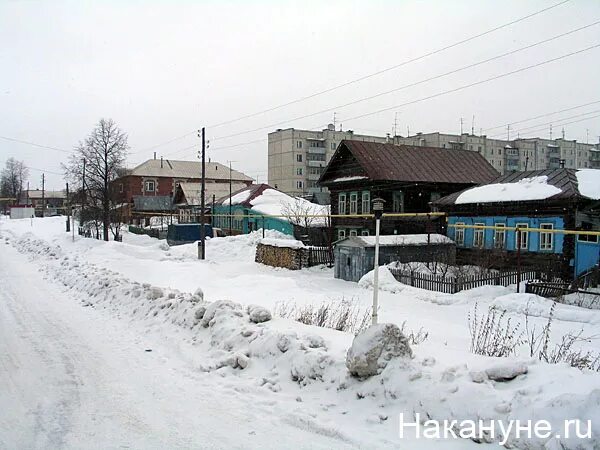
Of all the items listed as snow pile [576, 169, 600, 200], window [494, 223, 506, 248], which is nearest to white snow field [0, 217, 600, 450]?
snow pile [576, 169, 600, 200]

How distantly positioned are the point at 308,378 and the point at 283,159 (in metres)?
81.0

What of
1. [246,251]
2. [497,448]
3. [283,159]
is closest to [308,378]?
[497,448]

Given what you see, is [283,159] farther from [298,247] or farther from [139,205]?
[298,247]

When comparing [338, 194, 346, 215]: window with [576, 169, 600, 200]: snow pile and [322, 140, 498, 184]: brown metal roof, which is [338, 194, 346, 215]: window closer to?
[322, 140, 498, 184]: brown metal roof

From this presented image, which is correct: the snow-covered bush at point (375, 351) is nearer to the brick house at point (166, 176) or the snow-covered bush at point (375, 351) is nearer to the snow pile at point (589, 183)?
the snow pile at point (589, 183)

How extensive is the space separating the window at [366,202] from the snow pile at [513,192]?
21.3 ft

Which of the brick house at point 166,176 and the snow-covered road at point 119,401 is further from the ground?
the brick house at point 166,176

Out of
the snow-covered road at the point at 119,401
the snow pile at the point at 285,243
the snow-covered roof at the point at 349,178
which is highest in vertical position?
the snow-covered roof at the point at 349,178

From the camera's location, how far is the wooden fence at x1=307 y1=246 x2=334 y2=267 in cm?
2784

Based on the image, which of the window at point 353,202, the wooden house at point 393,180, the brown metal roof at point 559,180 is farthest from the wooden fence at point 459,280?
the window at point 353,202

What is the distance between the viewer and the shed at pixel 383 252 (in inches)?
920

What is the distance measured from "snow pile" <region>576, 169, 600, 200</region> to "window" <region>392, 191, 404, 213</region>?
418 inches

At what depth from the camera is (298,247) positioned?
27.6 metres

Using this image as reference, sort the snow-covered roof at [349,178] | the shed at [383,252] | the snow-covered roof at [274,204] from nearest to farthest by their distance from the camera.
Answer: the shed at [383,252] < the snow-covered roof at [349,178] < the snow-covered roof at [274,204]
